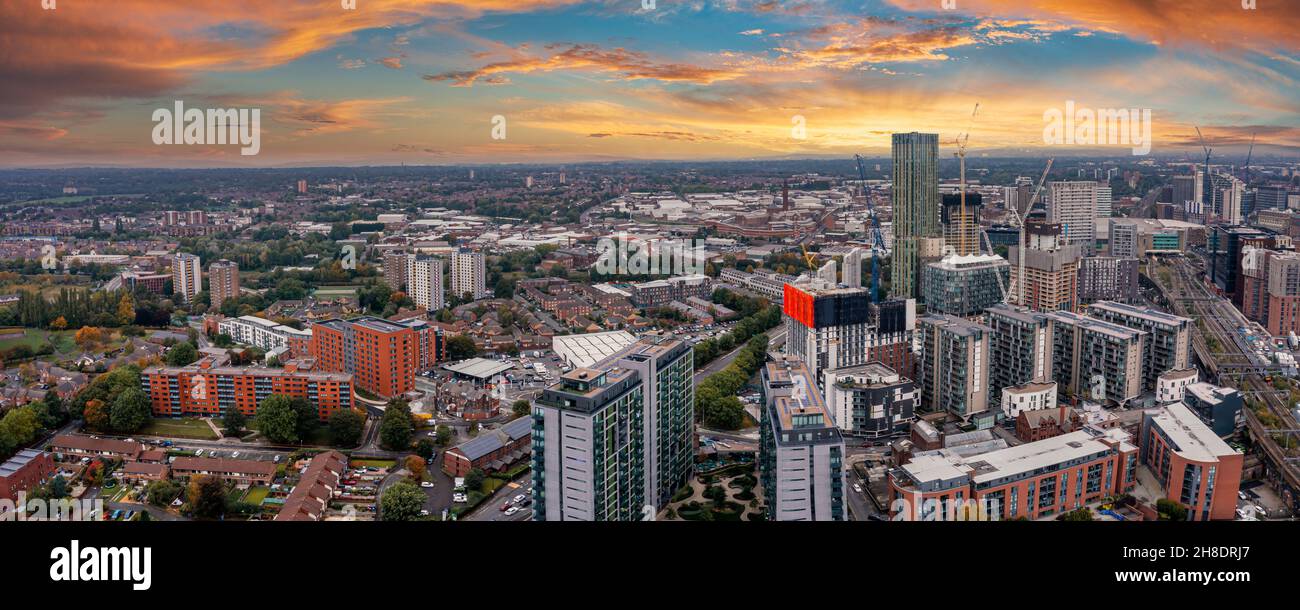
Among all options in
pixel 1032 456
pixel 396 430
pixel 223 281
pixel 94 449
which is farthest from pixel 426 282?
pixel 1032 456

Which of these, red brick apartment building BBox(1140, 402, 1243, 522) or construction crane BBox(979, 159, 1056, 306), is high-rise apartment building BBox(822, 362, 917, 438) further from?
construction crane BBox(979, 159, 1056, 306)

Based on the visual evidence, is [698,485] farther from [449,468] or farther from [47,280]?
[47,280]

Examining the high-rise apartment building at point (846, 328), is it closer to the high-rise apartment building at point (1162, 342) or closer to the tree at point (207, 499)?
the high-rise apartment building at point (1162, 342)

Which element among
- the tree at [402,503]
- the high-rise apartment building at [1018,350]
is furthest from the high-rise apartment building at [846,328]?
the tree at [402,503]

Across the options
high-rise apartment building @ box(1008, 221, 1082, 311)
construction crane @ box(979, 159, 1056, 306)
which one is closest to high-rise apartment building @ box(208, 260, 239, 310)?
construction crane @ box(979, 159, 1056, 306)

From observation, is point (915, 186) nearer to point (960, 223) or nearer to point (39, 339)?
point (960, 223)
